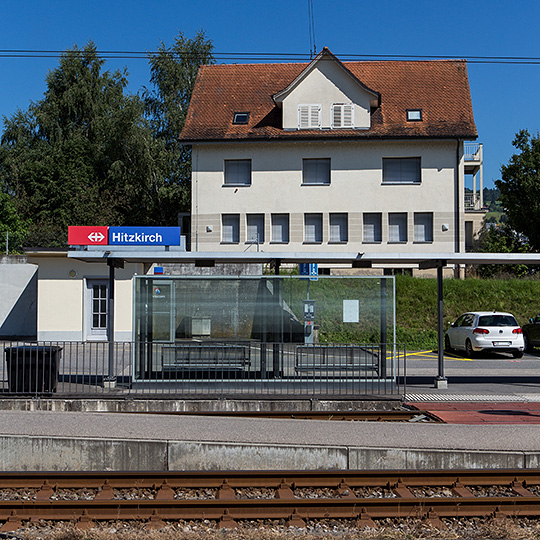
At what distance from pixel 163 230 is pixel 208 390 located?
820 cm

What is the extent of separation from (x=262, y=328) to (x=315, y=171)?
22550mm

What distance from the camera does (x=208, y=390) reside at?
1378 centimetres

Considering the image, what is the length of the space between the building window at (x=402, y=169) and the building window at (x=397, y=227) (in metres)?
1.80

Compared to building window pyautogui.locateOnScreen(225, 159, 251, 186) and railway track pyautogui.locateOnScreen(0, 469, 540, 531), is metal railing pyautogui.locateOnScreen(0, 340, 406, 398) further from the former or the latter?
building window pyautogui.locateOnScreen(225, 159, 251, 186)

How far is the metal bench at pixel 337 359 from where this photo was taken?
13.9 meters

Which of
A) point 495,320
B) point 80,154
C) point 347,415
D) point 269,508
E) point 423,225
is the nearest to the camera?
point 269,508

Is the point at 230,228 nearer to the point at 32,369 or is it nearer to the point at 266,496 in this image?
the point at 32,369

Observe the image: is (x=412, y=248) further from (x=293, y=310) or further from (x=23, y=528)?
(x=23, y=528)

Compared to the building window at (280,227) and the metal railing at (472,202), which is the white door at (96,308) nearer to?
the building window at (280,227)

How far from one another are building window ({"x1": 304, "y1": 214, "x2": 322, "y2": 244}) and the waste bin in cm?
2350

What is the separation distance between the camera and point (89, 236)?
24656 millimetres

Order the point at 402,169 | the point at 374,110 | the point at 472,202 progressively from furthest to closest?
the point at 472,202 < the point at 374,110 < the point at 402,169

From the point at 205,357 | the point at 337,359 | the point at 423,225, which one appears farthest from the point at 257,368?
the point at 423,225

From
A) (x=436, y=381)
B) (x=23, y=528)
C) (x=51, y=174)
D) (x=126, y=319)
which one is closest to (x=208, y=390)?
(x=436, y=381)
